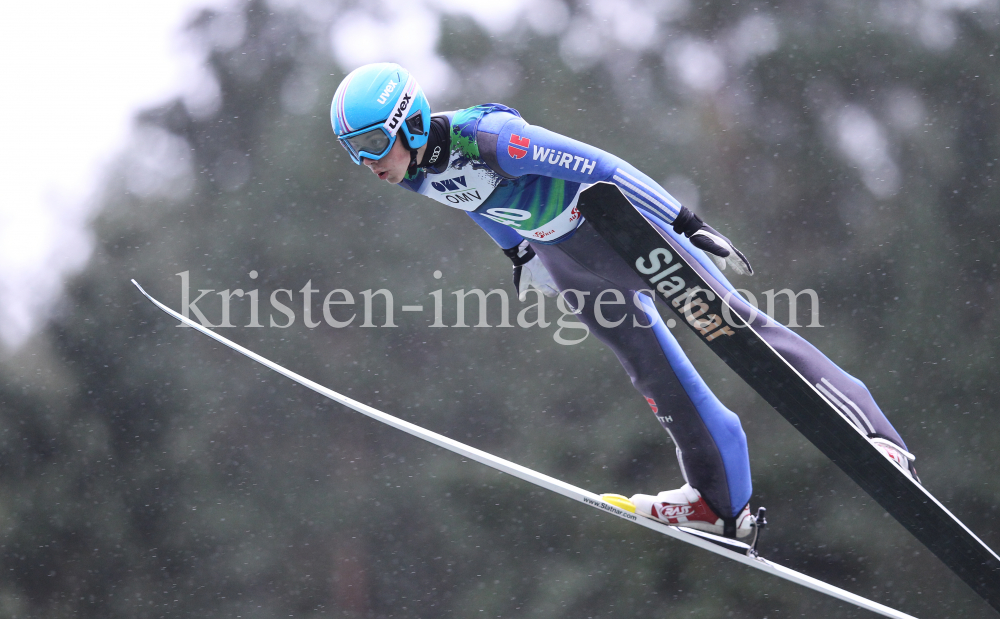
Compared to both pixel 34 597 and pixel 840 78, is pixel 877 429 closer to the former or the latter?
pixel 840 78

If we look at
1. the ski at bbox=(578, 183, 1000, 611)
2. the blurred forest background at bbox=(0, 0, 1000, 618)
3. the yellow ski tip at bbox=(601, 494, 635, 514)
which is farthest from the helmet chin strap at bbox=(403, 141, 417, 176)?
the blurred forest background at bbox=(0, 0, 1000, 618)

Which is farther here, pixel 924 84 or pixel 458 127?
pixel 924 84

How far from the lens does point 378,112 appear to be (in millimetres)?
1809

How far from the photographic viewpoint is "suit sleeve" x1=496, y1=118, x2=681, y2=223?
5.90 feet

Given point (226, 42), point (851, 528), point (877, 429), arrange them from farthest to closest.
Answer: point (226, 42), point (851, 528), point (877, 429)

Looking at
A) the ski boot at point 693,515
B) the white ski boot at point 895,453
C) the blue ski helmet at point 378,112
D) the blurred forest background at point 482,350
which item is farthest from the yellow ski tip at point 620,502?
the blurred forest background at point 482,350

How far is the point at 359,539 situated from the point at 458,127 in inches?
211

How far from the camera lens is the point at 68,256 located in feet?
20.8

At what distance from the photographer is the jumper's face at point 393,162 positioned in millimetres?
1858

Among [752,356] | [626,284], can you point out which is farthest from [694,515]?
[626,284]

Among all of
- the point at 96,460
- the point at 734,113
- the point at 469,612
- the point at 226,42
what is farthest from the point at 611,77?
the point at 96,460

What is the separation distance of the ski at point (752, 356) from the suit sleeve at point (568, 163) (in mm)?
33

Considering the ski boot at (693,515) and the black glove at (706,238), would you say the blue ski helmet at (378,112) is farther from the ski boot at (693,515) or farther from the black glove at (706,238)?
the ski boot at (693,515)

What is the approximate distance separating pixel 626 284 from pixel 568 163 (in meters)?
0.36
